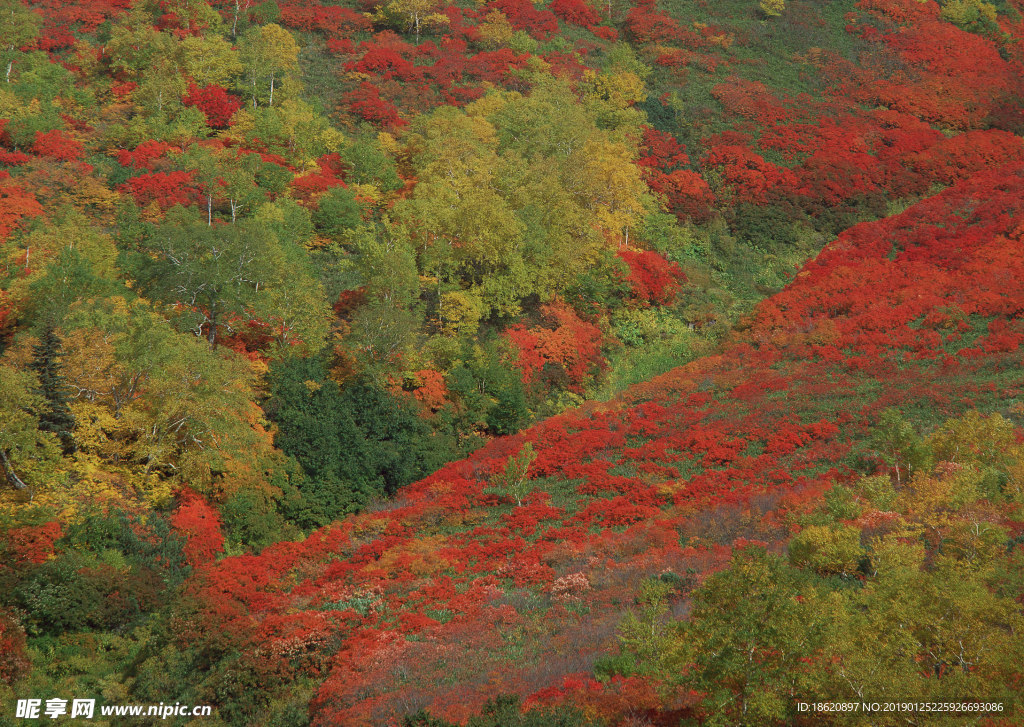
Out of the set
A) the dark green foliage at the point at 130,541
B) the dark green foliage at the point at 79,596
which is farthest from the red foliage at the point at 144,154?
the dark green foliage at the point at 79,596

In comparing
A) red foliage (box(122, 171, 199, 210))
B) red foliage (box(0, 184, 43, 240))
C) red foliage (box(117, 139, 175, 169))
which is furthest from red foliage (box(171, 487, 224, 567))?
red foliage (box(117, 139, 175, 169))

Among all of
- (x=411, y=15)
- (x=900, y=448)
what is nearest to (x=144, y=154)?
(x=411, y=15)

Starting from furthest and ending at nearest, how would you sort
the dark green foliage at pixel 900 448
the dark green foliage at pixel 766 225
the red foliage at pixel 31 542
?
the dark green foliage at pixel 766 225, the red foliage at pixel 31 542, the dark green foliage at pixel 900 448

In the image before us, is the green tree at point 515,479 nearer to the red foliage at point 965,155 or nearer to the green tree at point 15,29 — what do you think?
the red foliage at point 965,155

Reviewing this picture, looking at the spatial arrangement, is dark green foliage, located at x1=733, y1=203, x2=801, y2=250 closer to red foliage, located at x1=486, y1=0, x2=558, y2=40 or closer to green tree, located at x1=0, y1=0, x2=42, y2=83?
red foliage, located at x1=486, y1=0, x2=558, y2=40

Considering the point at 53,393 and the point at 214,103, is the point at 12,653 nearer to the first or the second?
the point at 53,393

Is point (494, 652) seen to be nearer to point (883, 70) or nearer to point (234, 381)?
point (234, 381)

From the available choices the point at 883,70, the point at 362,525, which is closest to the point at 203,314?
the point at 362,525
